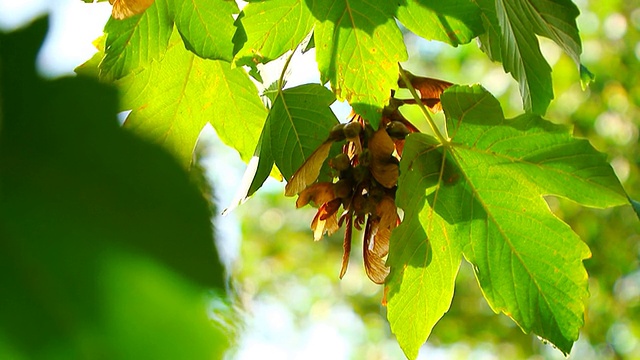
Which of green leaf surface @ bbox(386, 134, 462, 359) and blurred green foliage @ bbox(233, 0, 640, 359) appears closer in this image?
green leaf surface @ bbox(386, 134, 462, 359)

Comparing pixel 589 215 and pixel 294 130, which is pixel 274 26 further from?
pixel 589 215

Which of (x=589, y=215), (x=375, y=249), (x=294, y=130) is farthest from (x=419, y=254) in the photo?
(x=589, y=215)

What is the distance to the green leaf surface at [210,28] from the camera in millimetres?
798

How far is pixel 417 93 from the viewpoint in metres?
0.85

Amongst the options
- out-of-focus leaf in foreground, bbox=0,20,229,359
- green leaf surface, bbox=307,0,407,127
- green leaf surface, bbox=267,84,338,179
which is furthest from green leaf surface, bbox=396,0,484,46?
out-of-focus leaf in foreground, bbox=0,20,229,359

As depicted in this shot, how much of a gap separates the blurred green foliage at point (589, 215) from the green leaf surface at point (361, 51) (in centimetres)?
281

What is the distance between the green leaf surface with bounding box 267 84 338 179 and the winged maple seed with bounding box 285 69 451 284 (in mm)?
29

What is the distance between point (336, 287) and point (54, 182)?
17.2 feet

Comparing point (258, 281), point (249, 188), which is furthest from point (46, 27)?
point (258, 281)

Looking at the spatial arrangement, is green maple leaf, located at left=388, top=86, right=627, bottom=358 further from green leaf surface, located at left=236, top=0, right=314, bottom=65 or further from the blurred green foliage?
the blurred green foliage

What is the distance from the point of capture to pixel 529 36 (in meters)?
0.88

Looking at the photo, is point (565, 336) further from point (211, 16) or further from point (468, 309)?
point (468, 309)

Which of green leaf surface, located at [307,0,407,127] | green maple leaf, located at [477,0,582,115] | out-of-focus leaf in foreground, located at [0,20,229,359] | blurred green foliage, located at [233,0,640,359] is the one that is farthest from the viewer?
blurred green foliage, located at [233,0,640,359]

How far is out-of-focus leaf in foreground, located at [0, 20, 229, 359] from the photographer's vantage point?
169mm
